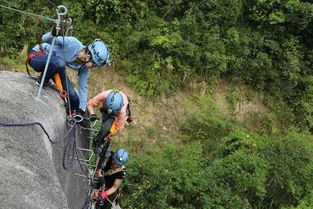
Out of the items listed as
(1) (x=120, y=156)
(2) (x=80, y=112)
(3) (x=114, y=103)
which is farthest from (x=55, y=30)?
(1) (x=120, y=156)

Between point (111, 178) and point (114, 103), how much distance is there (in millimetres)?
1614

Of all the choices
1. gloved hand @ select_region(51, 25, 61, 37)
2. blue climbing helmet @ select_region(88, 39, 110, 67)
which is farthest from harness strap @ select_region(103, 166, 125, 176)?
gloved hand @ select_region(51, 25, 61, 37)

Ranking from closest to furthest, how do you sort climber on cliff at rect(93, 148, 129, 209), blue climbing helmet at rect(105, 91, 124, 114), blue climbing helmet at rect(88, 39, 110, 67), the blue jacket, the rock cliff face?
the rock cliff face, the blue jacket, blue climbing helmet at rect(88, 39, 110, 67), blue climbing helmet at rect(105, 91, 124, 114), climber on cliff at rect(93, 148, 129, 209)

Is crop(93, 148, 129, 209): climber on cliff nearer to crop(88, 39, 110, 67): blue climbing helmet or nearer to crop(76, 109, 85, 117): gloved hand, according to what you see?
crop(76, 109, 85, 117): gloved hand

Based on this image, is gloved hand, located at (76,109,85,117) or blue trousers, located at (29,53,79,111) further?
gloved hand, located at (76,109,85,117)

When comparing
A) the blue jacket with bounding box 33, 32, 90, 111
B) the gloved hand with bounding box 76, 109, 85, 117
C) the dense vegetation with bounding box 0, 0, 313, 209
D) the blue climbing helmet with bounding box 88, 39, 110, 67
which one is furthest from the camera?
the dense vegetation with bounding box 0, 0, 313, 209

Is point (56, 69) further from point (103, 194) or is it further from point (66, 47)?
point (103, 194)

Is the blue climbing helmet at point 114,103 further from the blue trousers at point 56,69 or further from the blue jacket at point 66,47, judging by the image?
the blue jacket at point 66,47

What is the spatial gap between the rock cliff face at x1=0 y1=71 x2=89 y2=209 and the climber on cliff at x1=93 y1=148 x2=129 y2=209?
84 cm

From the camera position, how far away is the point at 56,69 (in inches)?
257

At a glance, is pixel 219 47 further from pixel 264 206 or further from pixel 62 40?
pixel 62 40

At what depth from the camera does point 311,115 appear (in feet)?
46.2

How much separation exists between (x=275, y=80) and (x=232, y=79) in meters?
1.23

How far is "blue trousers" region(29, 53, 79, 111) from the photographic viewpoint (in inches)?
256
